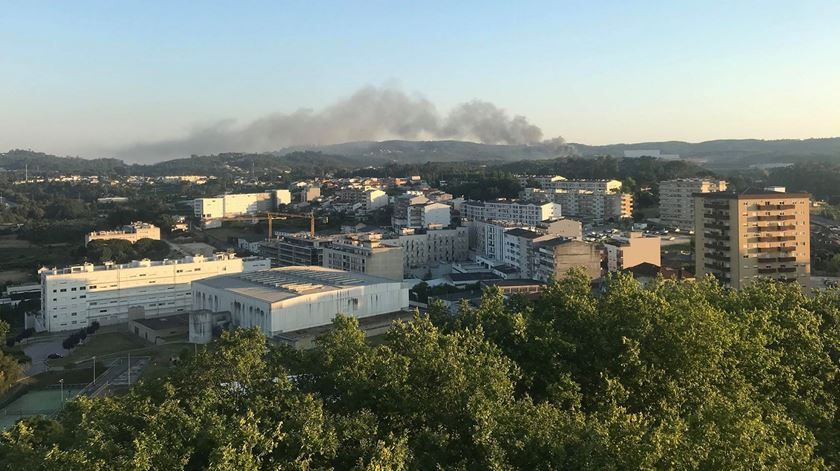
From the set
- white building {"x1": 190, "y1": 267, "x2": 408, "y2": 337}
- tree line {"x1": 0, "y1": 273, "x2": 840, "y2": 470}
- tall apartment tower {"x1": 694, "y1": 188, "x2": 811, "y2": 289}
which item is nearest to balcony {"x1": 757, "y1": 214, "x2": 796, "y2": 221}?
tall apartment tower {"x1": 694, "y1": 188, "x2": 811, "y2": 289}

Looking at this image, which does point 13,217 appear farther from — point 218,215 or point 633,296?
point 633,296

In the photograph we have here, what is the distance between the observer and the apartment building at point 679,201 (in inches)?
1090

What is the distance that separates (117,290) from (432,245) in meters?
10.5

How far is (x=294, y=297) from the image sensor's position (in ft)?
47.8

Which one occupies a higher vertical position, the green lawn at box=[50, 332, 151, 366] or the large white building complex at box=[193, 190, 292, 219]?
the large white building complex at box=[193, 190, 292, 219]

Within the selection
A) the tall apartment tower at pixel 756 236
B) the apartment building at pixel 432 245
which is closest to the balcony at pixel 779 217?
the tall apartment tower at pixel 756 236

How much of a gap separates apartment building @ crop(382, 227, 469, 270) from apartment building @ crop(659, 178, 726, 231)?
879cm

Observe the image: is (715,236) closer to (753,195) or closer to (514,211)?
(753,195)

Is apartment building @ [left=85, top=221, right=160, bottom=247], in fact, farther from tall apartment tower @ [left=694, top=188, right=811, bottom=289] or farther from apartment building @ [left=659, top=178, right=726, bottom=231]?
apartment building @ [left=659, top=178, right=726, bottom=231]

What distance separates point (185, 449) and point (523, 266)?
641 inches

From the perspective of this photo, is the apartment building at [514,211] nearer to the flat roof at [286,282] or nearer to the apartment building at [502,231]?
the apartment building at [502,231]

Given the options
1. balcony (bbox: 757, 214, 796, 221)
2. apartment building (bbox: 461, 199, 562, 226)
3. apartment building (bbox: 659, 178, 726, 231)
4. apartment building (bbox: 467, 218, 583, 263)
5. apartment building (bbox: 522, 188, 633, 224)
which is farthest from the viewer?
apartment building (bbox: 522, 188, 633, 224)

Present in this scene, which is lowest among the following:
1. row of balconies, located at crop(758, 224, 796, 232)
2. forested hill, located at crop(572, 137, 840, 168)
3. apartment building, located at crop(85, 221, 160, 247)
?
apartment building, located at crop(85, 221, 160, 247)

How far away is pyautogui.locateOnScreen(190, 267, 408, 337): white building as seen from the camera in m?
14.4
